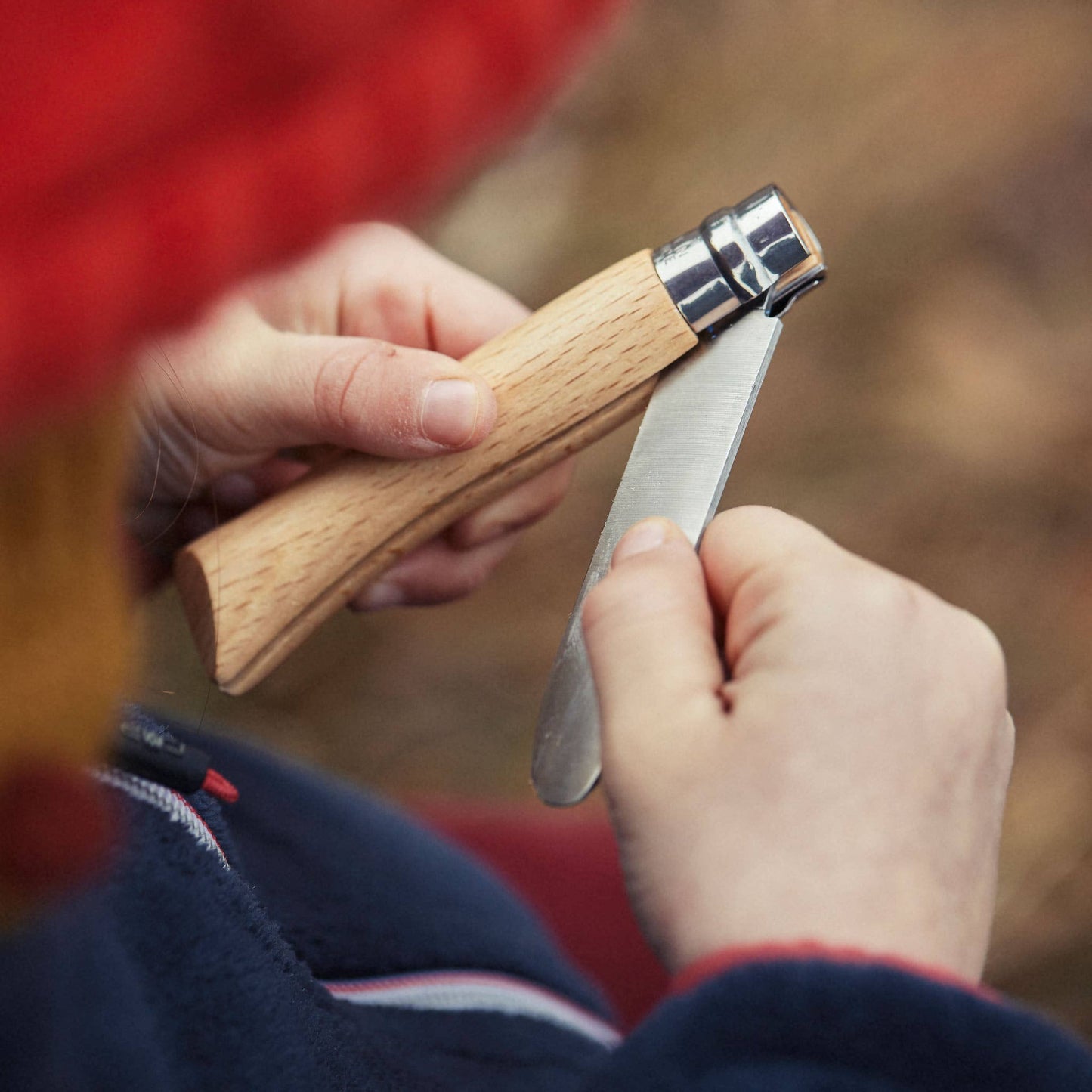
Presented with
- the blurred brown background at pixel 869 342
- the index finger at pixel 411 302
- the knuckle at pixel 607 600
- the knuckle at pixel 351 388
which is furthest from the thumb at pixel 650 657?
the blurred brown background at pixel 869 342

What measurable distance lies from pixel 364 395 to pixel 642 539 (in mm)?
112

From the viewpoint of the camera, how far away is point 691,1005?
10.9 inches

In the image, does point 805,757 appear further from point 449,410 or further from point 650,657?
point 449,410

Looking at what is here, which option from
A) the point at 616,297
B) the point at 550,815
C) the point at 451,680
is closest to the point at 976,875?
the point at 616,297

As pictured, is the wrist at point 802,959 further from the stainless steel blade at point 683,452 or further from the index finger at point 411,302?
the index finger at point 411,302

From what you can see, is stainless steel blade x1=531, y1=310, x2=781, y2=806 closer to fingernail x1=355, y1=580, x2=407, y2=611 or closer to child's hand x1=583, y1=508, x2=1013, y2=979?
child's hand x1=583, y1=508, x2=1013, y2=979

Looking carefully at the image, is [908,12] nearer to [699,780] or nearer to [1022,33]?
[1022,33]

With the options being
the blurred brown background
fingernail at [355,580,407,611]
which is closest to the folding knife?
fingernail at [355,580,407,611]

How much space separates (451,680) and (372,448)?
0.69 meters

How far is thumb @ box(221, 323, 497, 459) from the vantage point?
38 centimetres

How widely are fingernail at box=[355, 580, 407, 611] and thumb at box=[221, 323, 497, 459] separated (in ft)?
0.38

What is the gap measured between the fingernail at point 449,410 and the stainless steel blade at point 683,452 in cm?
6

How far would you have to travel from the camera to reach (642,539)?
1.16ft

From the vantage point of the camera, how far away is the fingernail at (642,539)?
351 mm
